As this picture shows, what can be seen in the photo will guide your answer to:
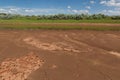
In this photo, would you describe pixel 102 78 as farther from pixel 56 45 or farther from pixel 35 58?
pixel 56 45

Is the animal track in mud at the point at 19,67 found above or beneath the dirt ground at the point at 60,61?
above

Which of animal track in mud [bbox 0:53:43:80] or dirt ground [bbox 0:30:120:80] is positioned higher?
animal track in mud [bbox 0:53:43:80]

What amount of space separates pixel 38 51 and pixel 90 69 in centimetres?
490

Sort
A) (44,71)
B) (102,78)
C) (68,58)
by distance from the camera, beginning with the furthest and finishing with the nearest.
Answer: (68,58), (44,71), (102,78)

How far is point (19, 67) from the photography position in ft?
34.6

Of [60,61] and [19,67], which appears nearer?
[19,67]

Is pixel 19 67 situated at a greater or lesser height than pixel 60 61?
greater

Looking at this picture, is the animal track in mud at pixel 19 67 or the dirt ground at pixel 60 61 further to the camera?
the dirt ground at pixel 60 61

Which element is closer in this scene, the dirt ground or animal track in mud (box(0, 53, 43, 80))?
animal track in mud (box(0, 53, 43, 80))

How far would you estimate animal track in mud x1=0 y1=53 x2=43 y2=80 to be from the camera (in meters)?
9.31

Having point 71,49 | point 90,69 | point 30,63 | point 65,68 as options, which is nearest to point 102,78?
point 90,69

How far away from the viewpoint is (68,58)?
12375 millimetres

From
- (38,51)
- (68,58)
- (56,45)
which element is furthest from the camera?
(56,45)

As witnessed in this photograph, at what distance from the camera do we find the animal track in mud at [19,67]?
931 centimetres
